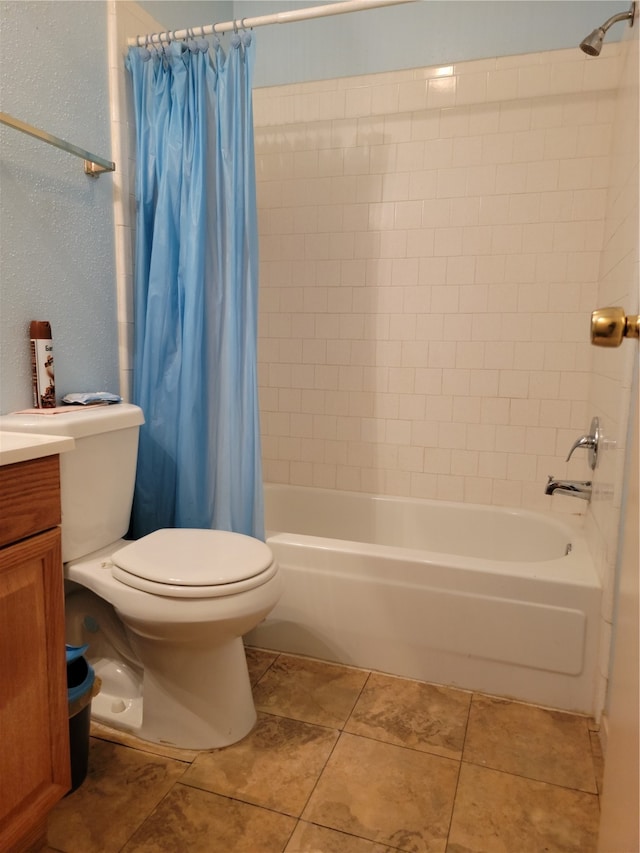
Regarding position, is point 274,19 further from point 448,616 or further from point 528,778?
point 528,778

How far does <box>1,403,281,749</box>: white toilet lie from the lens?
1436 mm

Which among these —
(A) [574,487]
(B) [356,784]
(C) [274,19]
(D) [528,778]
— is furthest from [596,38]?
(B) [356,784]

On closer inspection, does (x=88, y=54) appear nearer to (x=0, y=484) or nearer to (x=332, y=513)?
(x=0, y=484)

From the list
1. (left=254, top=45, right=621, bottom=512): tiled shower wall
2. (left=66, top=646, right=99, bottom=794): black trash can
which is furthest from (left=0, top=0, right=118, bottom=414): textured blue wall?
(left=254, top=45, right=621, bottom=512): tiled shower wall

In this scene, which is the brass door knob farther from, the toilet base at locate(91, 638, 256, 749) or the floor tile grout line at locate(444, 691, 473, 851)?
the toilet base at locate(91, 638, 256, 749)

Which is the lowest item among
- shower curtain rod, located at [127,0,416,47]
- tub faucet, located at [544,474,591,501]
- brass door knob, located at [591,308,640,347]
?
tub faucet, located at [544,474,591,501]

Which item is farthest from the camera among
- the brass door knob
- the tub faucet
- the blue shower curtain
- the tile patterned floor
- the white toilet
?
the tub faucet

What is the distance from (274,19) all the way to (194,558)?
5.07 feet

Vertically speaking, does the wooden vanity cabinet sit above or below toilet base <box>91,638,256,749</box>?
above

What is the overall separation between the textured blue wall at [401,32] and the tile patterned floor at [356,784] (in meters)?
2.30

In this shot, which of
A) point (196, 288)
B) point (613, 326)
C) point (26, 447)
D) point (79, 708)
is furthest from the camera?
point (196, 288)

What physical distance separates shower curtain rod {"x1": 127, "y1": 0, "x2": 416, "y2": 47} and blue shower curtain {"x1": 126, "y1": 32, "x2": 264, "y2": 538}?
0.03m

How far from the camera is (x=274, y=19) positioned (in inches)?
68.9

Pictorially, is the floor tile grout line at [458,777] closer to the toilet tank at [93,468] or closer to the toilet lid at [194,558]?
the toilet lid at [194,558]
